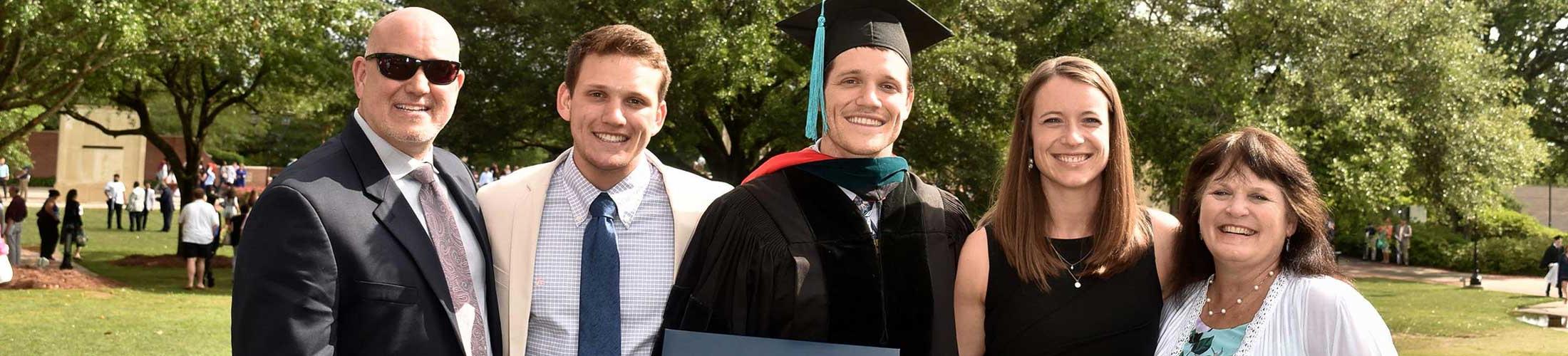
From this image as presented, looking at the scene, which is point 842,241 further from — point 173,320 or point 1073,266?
point 173,320

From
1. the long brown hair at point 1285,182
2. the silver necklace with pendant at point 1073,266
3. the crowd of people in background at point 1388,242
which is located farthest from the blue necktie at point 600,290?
the crowd of people in background at point 1388,242

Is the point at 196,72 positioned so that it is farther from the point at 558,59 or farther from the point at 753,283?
the point at 753,283

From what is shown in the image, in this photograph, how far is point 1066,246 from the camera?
3.39 metres

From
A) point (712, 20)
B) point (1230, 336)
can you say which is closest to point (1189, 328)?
point (1230, 336)

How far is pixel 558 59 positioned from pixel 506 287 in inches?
550

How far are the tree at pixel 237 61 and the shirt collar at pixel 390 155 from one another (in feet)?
40.0

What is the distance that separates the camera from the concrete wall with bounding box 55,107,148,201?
35.7 metres

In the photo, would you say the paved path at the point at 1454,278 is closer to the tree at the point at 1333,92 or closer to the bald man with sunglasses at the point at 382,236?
the tree at the point at 1333,92

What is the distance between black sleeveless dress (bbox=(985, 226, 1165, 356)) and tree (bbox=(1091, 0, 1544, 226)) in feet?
40.6

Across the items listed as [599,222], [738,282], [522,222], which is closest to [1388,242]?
[738,282]

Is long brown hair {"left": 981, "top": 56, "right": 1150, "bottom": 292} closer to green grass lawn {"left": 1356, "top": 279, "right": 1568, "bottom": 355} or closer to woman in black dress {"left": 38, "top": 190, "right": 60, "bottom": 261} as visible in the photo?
green grass lawn {"left": 1356, "top": 279, "right": 1568, "bottom": 355}

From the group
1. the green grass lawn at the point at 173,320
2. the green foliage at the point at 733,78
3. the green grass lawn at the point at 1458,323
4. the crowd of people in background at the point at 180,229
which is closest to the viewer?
the green grass lawn at the point at 173,320

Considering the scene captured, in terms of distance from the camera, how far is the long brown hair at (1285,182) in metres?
3.17

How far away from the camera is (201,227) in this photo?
16016 mm
